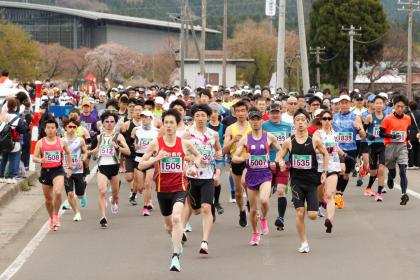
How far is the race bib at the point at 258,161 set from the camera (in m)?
13.3

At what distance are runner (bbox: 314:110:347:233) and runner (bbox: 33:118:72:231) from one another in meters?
3.69

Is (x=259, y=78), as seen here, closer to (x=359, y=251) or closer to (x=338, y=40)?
(x=338, y=40)

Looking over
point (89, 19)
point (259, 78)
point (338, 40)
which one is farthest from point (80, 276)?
point (89, 19)

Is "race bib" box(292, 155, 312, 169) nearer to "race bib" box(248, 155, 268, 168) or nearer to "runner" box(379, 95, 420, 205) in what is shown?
"race bib" box(248, 155, 268, 168)

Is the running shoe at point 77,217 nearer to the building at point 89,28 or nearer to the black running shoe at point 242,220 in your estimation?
the black running shoe at point 242,220

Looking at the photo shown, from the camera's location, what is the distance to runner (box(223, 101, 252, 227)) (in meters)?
14.5

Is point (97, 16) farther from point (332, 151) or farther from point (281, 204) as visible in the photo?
point (281, 204)

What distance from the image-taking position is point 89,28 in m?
147

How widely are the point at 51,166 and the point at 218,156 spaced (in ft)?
8.84

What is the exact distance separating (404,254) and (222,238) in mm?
2721

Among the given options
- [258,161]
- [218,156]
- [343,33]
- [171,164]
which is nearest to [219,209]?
[218,156]

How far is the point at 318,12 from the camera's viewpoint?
9444cm

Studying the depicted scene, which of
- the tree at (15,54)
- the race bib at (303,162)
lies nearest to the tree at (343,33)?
the tree at (15,54)

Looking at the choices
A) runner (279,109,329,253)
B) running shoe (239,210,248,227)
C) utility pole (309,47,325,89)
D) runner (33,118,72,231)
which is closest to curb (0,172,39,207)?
runner (33,118,72,231)
